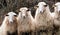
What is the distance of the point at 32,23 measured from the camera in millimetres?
12148

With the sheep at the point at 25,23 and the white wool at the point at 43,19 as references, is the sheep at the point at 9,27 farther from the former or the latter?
the white wool at the point at 43,19

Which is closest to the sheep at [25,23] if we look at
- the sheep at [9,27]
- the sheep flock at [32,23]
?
the sheep flock at [32,23]

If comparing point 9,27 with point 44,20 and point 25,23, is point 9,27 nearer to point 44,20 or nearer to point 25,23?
point 25,23

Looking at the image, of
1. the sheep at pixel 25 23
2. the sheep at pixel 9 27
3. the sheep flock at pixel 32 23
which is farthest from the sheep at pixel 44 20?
the sheep at pixel 9 27

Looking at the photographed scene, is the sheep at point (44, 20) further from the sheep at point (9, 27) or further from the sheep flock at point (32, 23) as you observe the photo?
the sheep at point (9, 27)

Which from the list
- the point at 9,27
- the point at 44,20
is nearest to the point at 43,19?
the point at 44,20

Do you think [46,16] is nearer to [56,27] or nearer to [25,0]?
[56,27]

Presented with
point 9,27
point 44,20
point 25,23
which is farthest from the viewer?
point 44,20

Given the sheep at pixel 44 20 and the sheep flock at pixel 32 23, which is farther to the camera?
the sheep at pixel 44 20

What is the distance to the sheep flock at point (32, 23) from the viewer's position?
12.0 metres

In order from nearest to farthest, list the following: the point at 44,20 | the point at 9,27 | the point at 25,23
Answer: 1. the point at 9,27
2. the point at 25,23
3. the point at 44,20

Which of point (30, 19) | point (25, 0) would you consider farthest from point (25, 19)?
point (25, 0)

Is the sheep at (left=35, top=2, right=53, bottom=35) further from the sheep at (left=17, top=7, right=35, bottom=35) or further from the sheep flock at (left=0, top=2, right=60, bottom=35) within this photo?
the sheep at (left=17, top=7, right=35, bottom=35)

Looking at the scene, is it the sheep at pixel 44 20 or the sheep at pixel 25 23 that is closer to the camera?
the sheep at pixel 25 23
